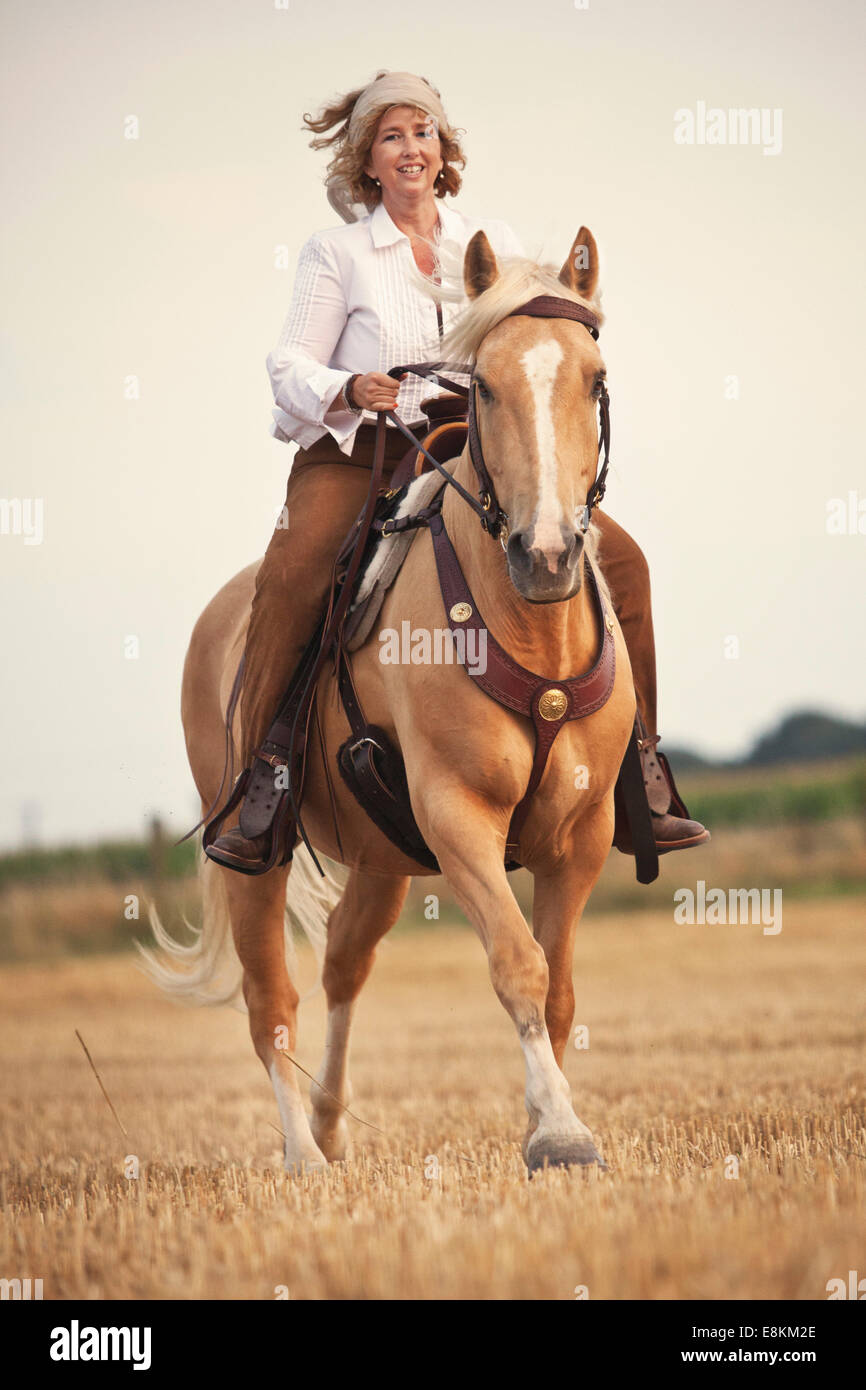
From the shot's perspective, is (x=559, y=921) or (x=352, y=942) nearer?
(x=559, y=921)

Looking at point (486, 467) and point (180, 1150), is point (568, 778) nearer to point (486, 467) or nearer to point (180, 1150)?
point (486, 467)

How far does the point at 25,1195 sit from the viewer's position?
5.80 m

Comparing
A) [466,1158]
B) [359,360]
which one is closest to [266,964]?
[466,1158]

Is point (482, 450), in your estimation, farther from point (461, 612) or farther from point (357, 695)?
point (357, 695)

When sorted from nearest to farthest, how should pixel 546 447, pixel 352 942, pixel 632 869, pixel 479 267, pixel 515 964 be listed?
1. pixel 546 447
2. pixel 515 964
3. pixel 479 267
4. pixel 352 942
5. pixel 632 869

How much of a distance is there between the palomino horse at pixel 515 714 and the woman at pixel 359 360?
0.36 metres

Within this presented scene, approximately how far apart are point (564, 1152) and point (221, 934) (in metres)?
3.76

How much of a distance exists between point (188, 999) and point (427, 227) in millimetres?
4152

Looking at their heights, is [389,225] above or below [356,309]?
above

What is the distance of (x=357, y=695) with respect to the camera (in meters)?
5.38

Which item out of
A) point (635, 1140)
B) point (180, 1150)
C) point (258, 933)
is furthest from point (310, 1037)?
point (635, 1140)

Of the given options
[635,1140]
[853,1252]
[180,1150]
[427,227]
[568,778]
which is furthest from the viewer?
[180,1150]

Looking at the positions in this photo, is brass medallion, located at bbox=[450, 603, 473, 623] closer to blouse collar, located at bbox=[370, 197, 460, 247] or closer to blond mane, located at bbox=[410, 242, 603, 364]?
blond mane, located at bbox=[410, 242, 603, 364]

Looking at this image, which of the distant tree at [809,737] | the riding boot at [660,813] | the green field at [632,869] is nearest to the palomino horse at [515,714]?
the riding boot at [660,813]
